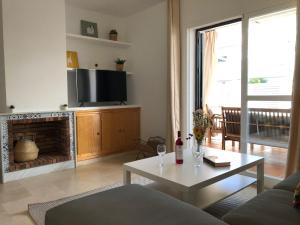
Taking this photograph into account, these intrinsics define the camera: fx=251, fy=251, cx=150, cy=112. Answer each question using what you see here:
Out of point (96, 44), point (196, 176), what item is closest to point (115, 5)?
point (96, 44)

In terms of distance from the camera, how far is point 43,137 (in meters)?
3.82

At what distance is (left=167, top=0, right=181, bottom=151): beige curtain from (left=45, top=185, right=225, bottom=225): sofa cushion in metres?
2.27

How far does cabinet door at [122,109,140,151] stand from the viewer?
4.46 m

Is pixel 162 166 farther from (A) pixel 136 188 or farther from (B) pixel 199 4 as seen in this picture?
(B) pixel 199 4

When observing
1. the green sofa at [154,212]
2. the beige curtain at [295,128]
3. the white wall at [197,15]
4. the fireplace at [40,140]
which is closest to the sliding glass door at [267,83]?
the white wall at [197,15]

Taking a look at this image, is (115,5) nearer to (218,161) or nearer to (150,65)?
(150,65)

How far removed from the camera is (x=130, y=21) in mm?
4762

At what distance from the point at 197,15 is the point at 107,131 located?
7.48 feet

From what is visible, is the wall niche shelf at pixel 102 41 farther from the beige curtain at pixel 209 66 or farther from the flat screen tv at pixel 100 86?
the beige curtain at pixel 209 66

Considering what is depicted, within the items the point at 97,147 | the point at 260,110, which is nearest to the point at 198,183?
the point at 260,110

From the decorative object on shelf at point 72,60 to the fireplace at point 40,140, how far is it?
2.92ft

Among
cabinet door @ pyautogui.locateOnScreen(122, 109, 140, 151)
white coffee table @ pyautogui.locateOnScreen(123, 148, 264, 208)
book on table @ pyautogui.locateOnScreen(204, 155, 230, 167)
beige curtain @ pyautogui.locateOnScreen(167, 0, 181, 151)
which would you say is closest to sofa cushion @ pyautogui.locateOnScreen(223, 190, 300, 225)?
white coffee table @ pyautogui.locateOnScreen(123, 148, 264, 208)

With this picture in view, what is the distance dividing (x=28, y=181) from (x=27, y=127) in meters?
0.82

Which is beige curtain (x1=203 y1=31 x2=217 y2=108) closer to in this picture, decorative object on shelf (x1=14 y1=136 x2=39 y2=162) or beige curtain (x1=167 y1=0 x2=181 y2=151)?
beige curtain (x1=167 y1=0 x2=181 y2=151)
